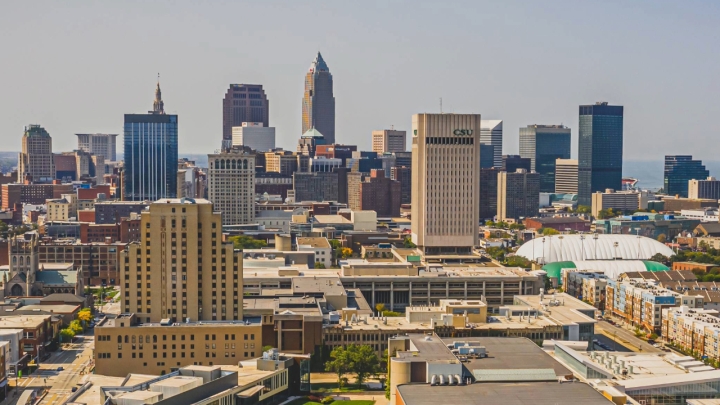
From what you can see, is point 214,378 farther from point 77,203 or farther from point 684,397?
point 77,203

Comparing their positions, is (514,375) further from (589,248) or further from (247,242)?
(247,242)

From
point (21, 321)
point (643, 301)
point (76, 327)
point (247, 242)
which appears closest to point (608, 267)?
point (643, 301)

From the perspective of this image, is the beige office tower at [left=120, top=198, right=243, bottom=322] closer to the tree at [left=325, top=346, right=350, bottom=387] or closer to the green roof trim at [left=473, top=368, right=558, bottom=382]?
the tree at [left=325, top=346, right=350, bottom=387]

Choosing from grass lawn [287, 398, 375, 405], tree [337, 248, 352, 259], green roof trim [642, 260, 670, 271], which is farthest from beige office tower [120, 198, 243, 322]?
tree [337, 248, 352, 259]

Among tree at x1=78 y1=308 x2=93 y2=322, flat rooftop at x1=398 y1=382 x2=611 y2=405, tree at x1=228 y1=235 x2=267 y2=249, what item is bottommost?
tree at x1=78 y1=308 x2=93 y2=322

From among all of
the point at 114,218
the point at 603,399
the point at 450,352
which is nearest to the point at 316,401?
the point at 450,352

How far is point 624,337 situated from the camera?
91625mm

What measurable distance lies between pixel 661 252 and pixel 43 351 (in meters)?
84.3

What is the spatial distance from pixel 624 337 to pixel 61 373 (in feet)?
149

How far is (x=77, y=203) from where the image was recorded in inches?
7584

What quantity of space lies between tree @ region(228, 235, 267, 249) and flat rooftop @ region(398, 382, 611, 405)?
8728 cm

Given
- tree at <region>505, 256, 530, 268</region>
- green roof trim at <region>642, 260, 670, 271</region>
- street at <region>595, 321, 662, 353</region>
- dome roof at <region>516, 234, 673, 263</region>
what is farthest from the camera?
dome roof at <region>516, 234, 673, 263</region>

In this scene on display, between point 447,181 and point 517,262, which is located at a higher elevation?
point 447,181

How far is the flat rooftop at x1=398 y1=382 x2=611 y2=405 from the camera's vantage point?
55312mm
